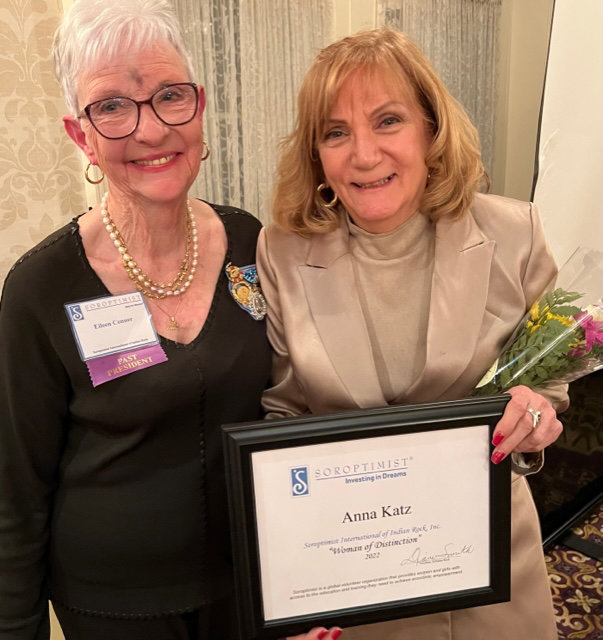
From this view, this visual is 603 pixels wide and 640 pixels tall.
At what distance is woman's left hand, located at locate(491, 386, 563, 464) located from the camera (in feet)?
3.72

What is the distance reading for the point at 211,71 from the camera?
8.48 ft

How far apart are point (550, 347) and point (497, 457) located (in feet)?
0.81

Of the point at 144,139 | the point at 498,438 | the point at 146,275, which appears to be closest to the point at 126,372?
the point at 146,275

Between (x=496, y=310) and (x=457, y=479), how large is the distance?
388 millimetres

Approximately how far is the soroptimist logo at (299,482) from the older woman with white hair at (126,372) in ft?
0.80

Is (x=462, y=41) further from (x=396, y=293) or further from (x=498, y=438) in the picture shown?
(x=498, y=438)

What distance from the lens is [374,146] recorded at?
1.29 metres

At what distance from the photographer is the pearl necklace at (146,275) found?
4.21 ft

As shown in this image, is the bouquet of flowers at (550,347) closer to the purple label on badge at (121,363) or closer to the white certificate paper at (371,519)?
the white certificate paper at (371,519)

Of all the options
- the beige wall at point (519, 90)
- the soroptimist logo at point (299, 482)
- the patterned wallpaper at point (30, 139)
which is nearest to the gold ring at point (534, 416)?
the soroptimist logo at point (299, 482)

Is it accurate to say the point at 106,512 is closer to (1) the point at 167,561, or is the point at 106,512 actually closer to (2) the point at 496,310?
(1) the point at 167,561

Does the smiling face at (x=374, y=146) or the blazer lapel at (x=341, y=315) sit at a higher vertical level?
the smiling face at (x=374, y=146)

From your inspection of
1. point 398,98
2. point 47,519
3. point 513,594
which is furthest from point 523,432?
point 47,519


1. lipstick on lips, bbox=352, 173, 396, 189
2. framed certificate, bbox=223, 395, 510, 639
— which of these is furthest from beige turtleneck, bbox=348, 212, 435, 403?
framed certificate, bbox=223, 395, 510, 639
